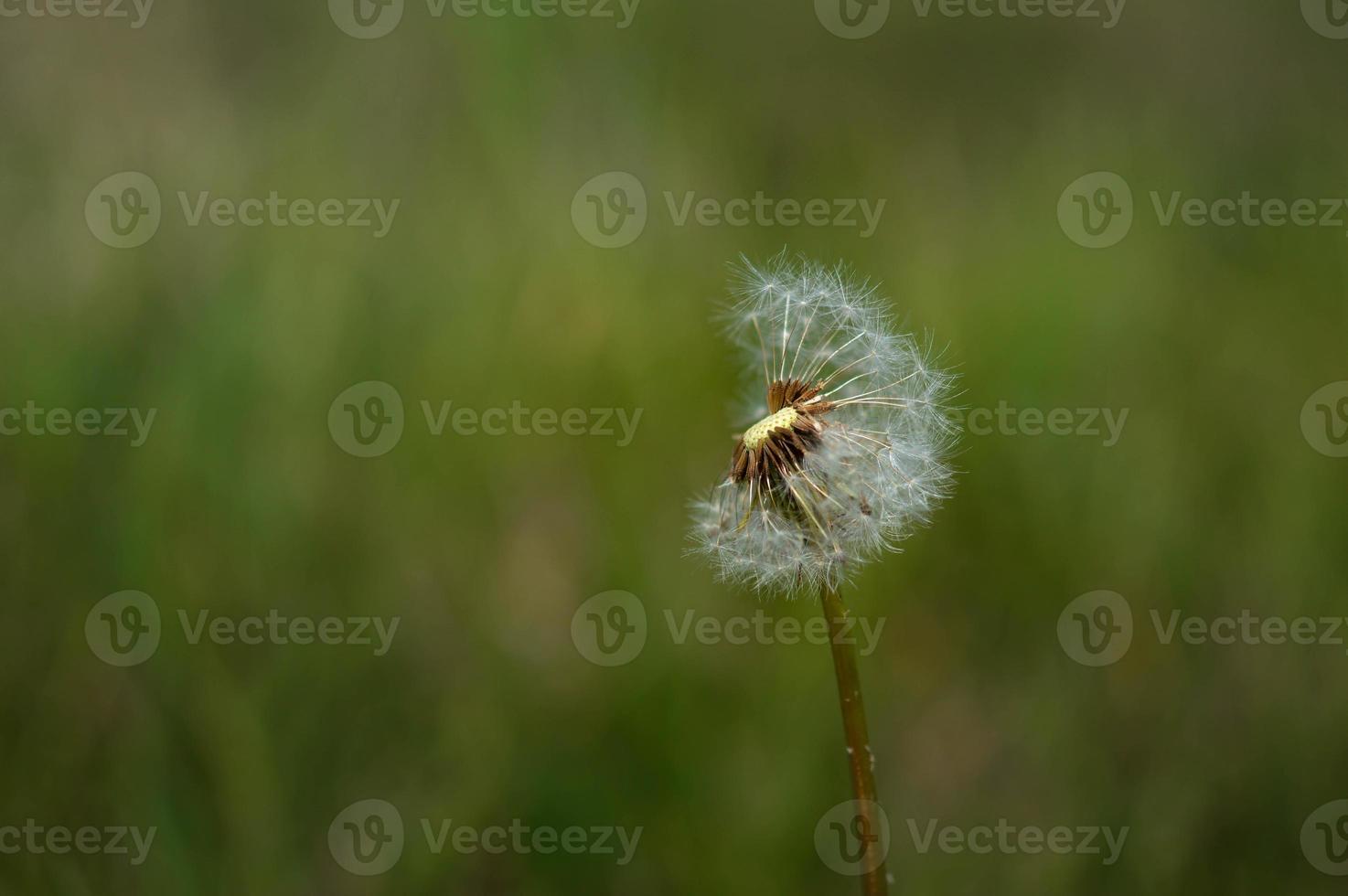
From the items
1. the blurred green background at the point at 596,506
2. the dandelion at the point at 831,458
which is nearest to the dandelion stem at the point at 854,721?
the dandelion at the point at 831,458

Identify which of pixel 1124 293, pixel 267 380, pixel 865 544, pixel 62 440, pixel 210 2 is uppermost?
pixel 210 2

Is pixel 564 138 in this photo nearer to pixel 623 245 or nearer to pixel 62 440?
pixel 623 245

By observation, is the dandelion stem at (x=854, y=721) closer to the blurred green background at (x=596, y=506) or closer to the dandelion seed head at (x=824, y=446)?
the dandelion seed head at (x=824, y=446)

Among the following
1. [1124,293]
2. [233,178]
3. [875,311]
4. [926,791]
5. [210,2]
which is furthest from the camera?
[210,2]

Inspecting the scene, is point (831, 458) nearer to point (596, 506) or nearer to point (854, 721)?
point (854, 721)

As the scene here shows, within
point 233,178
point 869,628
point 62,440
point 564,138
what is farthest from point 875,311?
point 233,178

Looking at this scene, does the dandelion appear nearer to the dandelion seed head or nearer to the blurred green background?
the dandelion seed head
